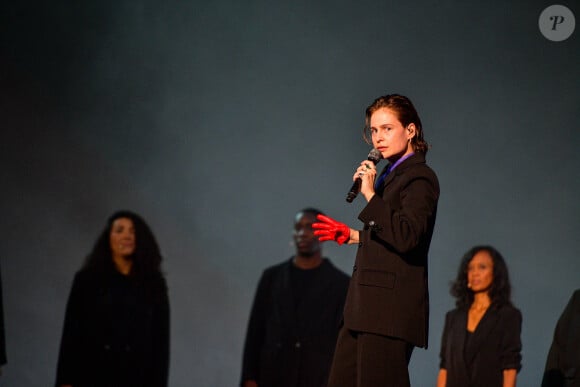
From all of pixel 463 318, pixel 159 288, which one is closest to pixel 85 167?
pixel 159 288

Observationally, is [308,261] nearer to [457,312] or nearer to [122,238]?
[457,312]

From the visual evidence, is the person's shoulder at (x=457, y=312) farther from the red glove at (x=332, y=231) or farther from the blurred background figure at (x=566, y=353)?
the red glove at (x=332, y=231)

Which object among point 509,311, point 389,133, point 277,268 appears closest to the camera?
point 389,133

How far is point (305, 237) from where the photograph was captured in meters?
4.95

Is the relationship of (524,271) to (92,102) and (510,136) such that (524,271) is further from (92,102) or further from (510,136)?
(92,102)

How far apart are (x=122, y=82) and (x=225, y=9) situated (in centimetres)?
89

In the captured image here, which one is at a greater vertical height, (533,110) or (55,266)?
(533,110)

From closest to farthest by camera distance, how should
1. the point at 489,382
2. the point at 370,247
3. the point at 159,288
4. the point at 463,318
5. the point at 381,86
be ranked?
the point at 370,247, the point at 489,382, the point at 463,318, the point at 159,288, the point at 381,86

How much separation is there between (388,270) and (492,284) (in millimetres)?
2367

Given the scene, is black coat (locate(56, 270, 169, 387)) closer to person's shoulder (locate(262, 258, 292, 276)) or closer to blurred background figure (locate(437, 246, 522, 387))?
person's shoulder (locate(262, 258, 292, 276))

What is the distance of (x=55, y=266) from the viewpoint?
551cm

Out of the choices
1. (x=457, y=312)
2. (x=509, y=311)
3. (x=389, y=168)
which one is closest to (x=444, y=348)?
(x=457, y=312)

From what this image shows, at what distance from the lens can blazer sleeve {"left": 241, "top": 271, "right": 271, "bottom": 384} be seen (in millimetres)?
4820

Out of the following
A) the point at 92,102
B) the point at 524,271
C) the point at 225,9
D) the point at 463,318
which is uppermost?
the point at 225,9
